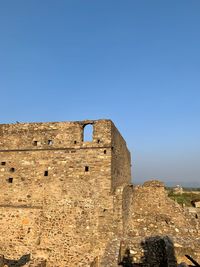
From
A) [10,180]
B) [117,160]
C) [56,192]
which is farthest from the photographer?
[117,160]

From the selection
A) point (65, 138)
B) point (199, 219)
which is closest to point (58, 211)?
point (65, 138)

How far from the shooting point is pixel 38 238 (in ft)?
43.4

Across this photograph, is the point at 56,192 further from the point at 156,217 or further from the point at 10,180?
the point at 156,217

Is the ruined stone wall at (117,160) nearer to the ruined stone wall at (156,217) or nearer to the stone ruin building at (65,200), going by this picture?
the stone ruin building at (65,200)

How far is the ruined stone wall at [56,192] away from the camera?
1285 centimetres

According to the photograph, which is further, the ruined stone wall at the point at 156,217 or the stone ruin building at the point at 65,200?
the ruined stone wall at the point at 156,217

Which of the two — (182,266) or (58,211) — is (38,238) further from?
(182,266)

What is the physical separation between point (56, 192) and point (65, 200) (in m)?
0.63

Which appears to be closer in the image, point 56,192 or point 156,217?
point 56,192

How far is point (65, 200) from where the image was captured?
1359 cm

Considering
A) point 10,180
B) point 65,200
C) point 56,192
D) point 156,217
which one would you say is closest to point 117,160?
point 65,200

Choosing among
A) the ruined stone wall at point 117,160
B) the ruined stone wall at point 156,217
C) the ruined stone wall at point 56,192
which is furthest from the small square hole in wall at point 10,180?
the ruined stone wall at point 156,217

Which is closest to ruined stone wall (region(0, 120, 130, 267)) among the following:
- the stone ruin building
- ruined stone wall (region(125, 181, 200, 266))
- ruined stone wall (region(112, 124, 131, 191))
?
the stone ruin building

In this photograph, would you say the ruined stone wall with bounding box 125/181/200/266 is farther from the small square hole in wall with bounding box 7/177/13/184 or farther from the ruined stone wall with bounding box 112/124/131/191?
the small square hole in wall with bounding box 7/177/13/184
